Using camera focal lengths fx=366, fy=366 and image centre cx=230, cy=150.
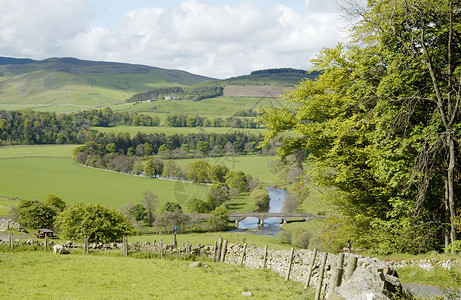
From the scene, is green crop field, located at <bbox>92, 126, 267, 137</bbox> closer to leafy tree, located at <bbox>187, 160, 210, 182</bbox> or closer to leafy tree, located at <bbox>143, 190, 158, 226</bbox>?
leafy tree, located at <bbox>187, 160, 210, 182</bbox>

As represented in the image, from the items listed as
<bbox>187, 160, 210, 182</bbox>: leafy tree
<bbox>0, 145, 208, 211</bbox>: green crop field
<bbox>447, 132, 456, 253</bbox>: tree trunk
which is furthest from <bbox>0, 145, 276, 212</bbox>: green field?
<bbox>447, 132, 456, 253</bbox>: tree trunk

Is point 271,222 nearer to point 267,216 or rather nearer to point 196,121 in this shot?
point 267,216

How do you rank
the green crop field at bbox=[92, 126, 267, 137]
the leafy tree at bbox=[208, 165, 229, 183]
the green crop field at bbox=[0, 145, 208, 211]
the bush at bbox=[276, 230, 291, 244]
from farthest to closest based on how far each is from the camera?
the green crop field at bbox=[92, 126, 267, 137] < the leafy tree at bbox=[208, 165, 229, 183] < the green crop field at bbox=[0, 145, 208, 211] < the bush at bbox=[276, 230, 291, 244]

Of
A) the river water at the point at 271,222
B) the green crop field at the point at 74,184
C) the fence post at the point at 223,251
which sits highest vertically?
the fence post at the point at 223,251

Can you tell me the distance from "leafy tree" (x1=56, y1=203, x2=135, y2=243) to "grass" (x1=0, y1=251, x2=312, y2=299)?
12.1 meters

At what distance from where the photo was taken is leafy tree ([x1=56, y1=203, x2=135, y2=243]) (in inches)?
1318

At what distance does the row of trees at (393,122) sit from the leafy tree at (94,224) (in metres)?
19.6

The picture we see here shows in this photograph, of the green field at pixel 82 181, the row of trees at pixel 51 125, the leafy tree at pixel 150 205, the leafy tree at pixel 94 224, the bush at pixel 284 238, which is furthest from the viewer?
the row of trees at pixel 51 125

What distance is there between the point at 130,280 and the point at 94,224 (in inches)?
745

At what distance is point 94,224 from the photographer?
110 feet

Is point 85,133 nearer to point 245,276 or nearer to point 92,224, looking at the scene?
point 92,224

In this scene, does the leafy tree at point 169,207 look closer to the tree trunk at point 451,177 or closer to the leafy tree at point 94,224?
the leafy tree at point 94,224

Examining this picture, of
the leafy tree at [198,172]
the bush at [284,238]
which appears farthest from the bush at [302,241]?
the leafy tree at [198,172]

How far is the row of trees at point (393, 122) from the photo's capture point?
1579 cm
